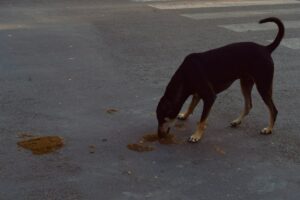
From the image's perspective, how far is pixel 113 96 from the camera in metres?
6.95

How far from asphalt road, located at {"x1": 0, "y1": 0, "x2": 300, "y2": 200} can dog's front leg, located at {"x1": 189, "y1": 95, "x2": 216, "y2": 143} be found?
8cm

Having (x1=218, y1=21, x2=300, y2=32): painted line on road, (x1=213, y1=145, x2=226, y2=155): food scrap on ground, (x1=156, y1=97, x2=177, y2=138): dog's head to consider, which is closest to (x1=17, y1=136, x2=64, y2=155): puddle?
(x1=156, y1=97, x2=177, y2=138): dog's head

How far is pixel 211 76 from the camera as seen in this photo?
5.50 m

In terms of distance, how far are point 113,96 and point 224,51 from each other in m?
1.83

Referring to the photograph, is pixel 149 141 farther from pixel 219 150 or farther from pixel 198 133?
pixel 219 150

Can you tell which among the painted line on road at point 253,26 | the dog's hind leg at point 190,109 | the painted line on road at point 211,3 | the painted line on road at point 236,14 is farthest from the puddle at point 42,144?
the painted line on road at point 211,3

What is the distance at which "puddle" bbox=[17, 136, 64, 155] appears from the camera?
17.3ft

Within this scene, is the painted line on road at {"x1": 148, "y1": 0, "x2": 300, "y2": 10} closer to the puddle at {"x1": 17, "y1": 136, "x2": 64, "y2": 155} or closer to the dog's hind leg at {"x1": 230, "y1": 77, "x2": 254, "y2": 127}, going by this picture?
the dog's hind leg at {"x1": 230, "y1": 77, "x2": 254, "y2": 127}

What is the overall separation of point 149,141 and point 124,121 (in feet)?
2.03

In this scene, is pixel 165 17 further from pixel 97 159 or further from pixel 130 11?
pixel 97 159

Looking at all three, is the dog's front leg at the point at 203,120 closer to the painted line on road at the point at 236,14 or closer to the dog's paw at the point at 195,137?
the dog's paw at the point at 195,137

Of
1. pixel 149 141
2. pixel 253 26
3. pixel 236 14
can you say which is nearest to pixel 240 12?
pixel 236 14

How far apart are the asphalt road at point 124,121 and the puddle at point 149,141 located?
75mm

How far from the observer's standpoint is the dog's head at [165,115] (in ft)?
17.7
